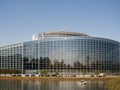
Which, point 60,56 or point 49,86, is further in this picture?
point 60,56

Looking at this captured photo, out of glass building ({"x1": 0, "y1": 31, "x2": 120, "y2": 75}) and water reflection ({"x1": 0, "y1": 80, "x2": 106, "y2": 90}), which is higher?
glass building ({"x1": 0, "y1": 31, "x2": 120, "y2": 75})

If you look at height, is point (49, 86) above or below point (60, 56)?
below

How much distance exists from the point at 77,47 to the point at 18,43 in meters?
26.3

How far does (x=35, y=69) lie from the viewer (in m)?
125

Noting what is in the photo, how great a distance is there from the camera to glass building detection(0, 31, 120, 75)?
125m

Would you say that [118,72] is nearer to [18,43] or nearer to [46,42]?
[46,42]

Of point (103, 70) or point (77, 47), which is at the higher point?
point (77, 47)

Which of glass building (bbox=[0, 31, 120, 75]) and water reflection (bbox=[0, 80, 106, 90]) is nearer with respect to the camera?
water reflection (bbox=[0, 80, 106, 90])

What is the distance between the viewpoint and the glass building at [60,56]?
125 m

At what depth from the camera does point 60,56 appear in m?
125

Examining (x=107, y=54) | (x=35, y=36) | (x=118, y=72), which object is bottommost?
(x=118, y=72)

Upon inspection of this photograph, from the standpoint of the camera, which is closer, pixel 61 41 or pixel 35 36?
pixel 61 41

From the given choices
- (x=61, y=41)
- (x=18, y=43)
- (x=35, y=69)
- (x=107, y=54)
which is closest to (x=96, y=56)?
(x=107, y=54)

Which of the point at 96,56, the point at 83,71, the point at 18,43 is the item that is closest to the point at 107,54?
the point at 96,56
